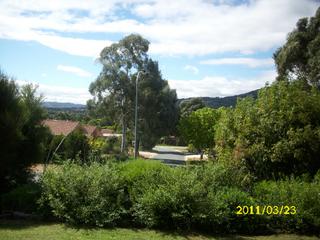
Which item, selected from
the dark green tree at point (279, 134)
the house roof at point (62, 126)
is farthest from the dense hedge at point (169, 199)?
the house roof at point (62, 126)

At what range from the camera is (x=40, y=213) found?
984 cm

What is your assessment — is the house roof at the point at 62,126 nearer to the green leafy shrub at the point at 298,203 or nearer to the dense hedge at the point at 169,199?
the dense hedge at the point at 169,199

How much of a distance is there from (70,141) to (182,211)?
2364 centimetres

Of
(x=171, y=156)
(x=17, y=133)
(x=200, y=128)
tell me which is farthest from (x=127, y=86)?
(x=17, y=133)

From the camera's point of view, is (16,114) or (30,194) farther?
(16,114)

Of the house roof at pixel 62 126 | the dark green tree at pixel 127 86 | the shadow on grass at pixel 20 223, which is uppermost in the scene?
the dark green tree at pixel 127 86

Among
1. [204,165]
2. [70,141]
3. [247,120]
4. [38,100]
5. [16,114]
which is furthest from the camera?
[70,141]

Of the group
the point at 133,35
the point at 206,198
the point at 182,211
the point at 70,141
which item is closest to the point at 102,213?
the point at 182,211

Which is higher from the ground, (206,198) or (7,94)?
(7,94)

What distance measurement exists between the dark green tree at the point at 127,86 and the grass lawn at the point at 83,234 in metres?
31.2

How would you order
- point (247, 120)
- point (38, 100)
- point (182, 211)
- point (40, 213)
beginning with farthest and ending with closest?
point (38, 100), point (247, 120), point (40, 213), point (182, 211)

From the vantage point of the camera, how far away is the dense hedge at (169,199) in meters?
8.82

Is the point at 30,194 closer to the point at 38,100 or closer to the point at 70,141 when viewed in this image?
the point at 38,100

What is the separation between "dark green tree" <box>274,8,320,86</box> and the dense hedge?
57.7ft
